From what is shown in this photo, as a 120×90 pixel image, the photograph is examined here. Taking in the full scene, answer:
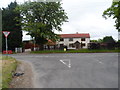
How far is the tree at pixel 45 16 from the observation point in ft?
95.8

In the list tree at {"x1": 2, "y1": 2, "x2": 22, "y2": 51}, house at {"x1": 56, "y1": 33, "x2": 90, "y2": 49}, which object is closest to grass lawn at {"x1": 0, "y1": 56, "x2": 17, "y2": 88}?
tree at {"x1": 2, "y1": 2, "x2": 22, "y2": 51}

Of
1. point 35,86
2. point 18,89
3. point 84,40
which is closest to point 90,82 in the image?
point 35,86

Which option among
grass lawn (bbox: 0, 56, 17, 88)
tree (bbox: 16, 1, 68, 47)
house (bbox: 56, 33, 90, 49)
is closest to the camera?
grass lawn (bbox: 0, 56, 17, 88)

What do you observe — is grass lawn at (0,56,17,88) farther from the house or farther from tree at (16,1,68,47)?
A: the house

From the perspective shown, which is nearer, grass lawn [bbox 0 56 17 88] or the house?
grass lawn [bbox 0 56 17 88]

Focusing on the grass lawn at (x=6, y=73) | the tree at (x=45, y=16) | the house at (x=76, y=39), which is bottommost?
the grass lawn at (x=6, y=73)

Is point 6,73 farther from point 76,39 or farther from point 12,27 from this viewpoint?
point 76,39

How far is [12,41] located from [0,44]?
9.30 feet

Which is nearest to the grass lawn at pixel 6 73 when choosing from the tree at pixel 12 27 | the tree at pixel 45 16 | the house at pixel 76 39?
the tree at pixel 45 16

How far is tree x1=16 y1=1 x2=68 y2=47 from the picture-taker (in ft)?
95.8

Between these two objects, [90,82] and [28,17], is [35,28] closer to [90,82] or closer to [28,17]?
[28,17]

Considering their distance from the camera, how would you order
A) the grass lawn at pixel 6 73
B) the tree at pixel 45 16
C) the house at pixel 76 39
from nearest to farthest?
the grass lawn at pixel 6 73 → the tree at pixel 45 16 → the house at pixel 76 39

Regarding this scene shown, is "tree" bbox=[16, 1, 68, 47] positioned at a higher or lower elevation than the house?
higher

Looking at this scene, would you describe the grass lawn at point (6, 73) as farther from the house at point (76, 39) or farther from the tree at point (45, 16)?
the house at point (76, 39)
